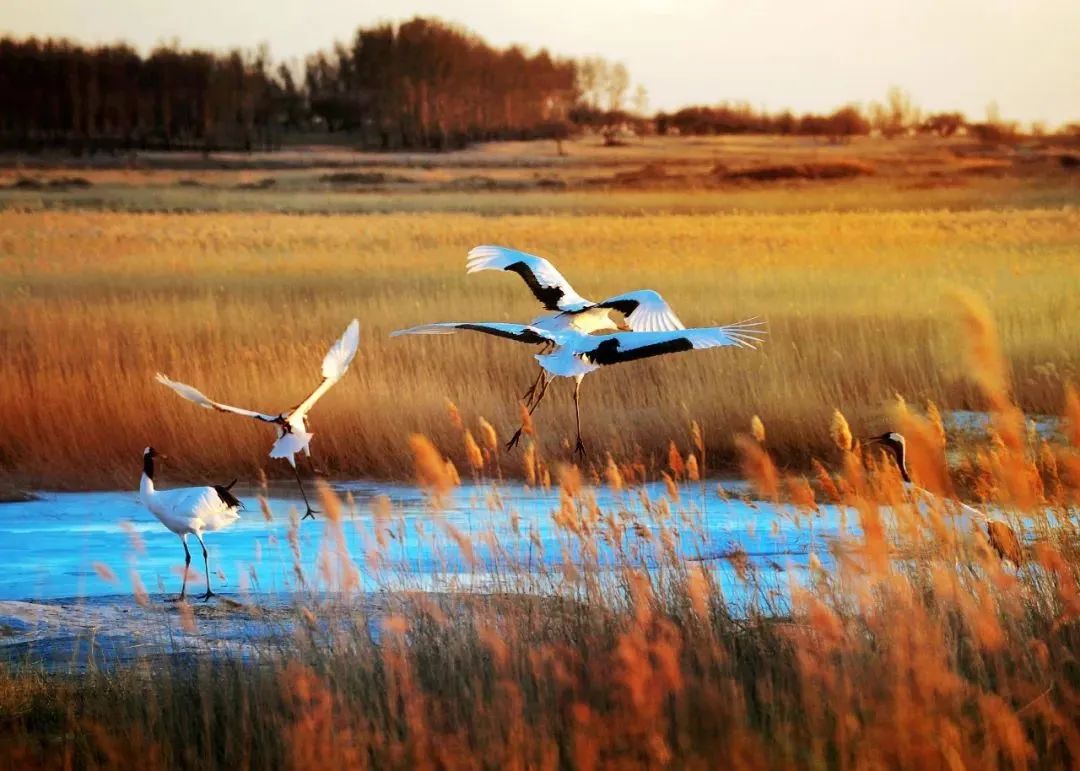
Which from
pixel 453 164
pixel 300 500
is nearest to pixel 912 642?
pixel 300 500

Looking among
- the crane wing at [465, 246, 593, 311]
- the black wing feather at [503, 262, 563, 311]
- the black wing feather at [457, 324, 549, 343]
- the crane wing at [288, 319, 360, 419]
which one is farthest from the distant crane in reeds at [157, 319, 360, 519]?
the black wing feather at [503, 262, 563, 311]

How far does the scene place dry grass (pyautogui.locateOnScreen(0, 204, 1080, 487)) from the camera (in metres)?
10.4

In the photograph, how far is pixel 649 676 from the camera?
4.26 m

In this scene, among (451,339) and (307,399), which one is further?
(451,339)

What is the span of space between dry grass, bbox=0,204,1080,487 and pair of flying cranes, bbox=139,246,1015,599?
5.89 ft

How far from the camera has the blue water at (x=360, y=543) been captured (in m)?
6.52

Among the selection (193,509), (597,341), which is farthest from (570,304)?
(193,509)

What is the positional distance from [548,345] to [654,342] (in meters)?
1.31

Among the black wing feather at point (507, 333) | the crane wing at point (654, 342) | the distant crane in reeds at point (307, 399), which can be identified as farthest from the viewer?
the distant crane in reeds at point (307, 399)

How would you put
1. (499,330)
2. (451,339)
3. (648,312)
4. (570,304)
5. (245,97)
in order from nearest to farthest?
(499,330), (648,312), (570,304), (451,339), (245,97)

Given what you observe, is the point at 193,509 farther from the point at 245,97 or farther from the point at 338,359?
the point at 245,97

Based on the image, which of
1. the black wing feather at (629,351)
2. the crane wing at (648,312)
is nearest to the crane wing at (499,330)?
the black wing feather at (629,351)

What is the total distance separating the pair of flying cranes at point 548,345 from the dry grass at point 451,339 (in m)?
1.79

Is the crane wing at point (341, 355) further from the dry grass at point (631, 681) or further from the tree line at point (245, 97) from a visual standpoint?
the tree line at point (245, 97)
